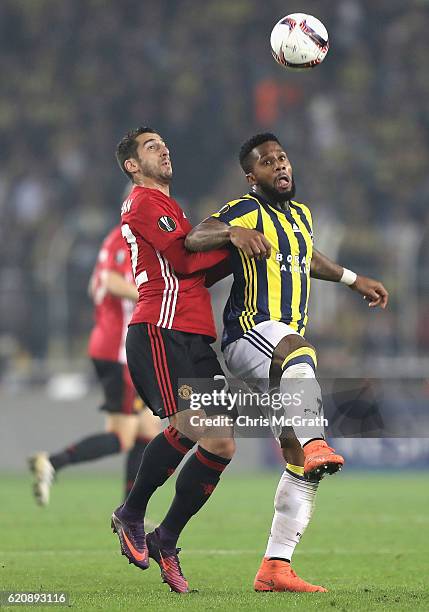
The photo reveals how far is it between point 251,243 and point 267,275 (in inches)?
15.7

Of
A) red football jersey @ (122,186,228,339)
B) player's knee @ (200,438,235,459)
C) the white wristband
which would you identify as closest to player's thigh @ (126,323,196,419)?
red football jersey @ (122,186,228,339)

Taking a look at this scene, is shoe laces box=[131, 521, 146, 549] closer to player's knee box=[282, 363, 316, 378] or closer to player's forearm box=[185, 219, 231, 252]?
player's knee box=[282, 363, 316, 378]

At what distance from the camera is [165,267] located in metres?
6.13

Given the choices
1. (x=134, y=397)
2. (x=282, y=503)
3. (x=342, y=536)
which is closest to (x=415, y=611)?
(x=282, y=503)

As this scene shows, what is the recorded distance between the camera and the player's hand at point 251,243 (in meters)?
5.74

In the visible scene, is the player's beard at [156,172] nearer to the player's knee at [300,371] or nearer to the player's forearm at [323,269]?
the player's forearm at [323,269]

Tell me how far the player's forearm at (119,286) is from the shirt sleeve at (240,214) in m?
3.08

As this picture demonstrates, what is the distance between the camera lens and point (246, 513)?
10.3 m

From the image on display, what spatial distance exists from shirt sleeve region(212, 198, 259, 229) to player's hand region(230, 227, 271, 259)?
25 cm

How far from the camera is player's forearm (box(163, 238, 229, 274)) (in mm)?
6062

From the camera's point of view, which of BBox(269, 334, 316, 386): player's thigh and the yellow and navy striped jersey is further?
the yellow and navy striped jersey

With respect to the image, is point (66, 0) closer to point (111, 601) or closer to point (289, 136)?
point (289, 136)

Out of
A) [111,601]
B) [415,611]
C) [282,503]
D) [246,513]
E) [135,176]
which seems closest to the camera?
[415,611]

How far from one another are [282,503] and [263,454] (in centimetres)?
950
